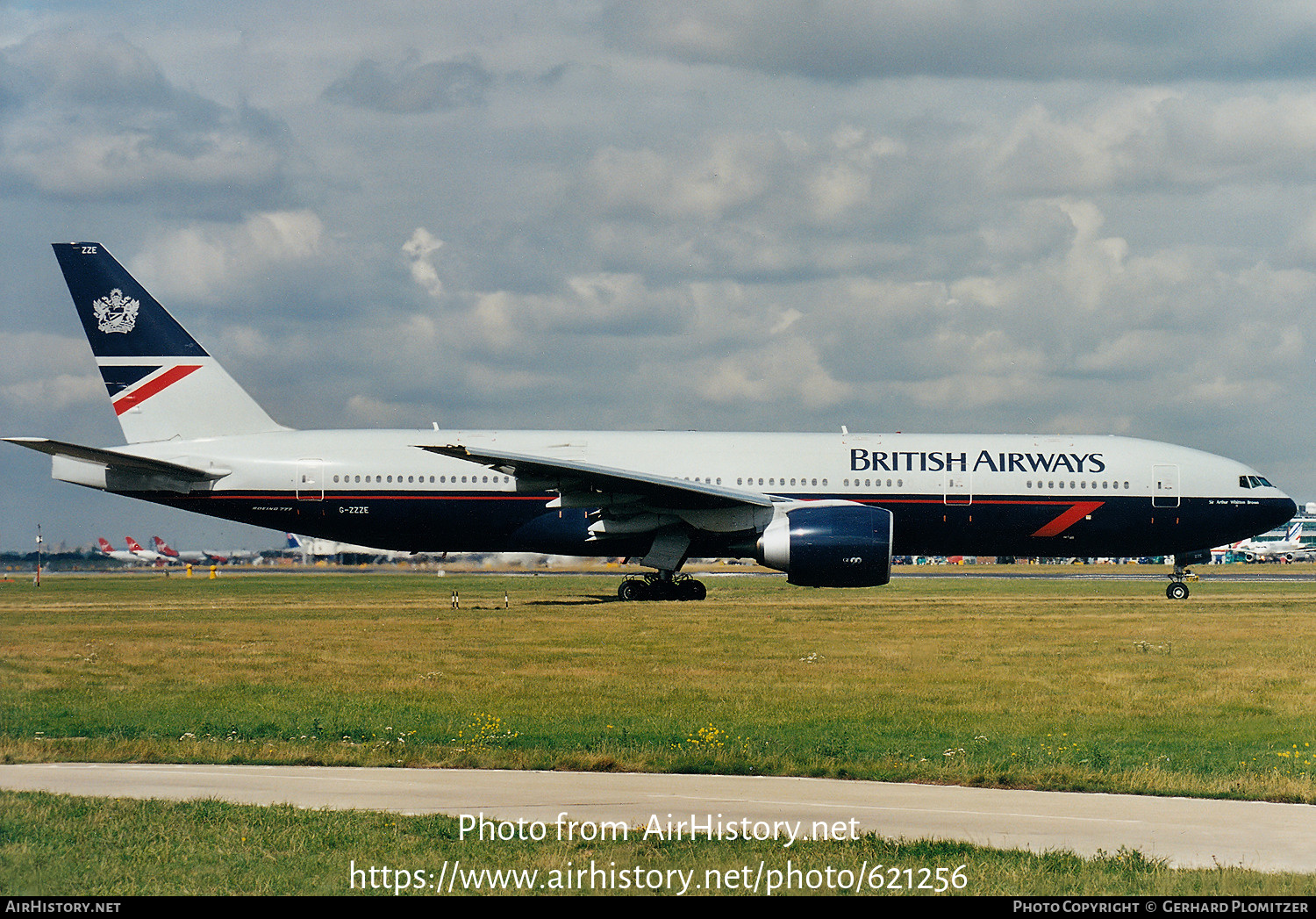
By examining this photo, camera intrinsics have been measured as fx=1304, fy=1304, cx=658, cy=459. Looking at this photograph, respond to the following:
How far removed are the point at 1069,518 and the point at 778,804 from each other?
25.1 m

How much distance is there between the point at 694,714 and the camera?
51.7 ft

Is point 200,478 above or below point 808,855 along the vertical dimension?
above

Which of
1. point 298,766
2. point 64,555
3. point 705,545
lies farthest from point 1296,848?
point 64,555

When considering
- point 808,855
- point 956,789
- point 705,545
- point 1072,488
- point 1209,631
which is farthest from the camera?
point 1072,488

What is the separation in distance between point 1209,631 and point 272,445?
22.2 m

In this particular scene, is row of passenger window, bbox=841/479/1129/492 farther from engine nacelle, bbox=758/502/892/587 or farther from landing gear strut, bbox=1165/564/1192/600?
landing gear strut, bbox=1165/564/1192/600

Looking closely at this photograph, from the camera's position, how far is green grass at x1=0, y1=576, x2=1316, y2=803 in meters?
13.1

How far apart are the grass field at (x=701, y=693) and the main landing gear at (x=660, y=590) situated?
119 centimetres

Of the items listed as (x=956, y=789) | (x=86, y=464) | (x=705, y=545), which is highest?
(x=86, y=464)

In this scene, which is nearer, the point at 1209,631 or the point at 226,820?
the point at 226,820

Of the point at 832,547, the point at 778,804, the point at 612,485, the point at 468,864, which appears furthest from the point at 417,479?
the point at 468,864

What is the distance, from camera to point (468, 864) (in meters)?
8.49

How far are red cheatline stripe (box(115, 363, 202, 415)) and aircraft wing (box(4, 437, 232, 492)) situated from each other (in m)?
2.66

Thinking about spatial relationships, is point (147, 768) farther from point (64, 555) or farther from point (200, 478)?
point (64, 555)
